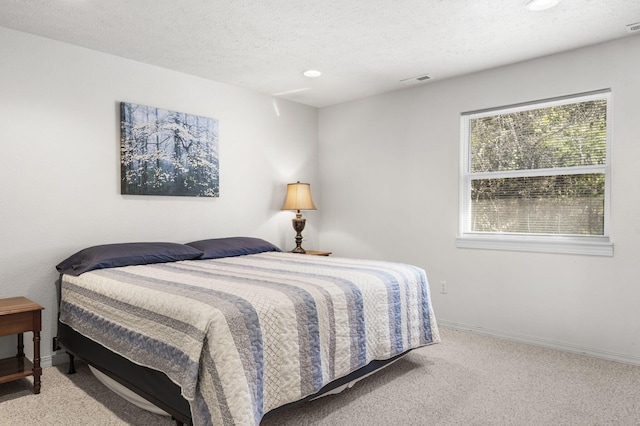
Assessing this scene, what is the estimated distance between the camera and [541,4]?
2.54m

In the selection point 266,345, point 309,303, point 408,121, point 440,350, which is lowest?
point 440,350

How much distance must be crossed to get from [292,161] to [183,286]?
2.80 meters

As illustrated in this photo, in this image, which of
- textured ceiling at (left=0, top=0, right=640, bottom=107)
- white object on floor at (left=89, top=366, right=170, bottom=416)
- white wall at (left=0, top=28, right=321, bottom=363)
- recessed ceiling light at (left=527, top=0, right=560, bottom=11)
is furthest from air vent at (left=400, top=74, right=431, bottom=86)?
white object on floor at (left=89, top=366, right=170, bottom=416)

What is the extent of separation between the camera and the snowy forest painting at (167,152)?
11.1 ft

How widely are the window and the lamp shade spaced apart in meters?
1.57

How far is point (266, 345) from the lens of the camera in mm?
1863

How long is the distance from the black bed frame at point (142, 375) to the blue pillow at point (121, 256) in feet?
1.37

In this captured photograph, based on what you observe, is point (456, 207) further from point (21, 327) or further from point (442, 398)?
point (21, 327)

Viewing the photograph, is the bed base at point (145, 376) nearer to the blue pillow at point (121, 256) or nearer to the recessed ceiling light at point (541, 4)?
the blue pillow at point (121, 256)

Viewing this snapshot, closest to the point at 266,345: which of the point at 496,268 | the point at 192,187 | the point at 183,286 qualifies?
the point at 183,286

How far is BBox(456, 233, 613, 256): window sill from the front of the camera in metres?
3.18

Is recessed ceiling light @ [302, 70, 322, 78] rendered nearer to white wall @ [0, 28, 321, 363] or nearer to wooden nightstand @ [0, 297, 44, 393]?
white wall @ [0, 28, 321, 363]

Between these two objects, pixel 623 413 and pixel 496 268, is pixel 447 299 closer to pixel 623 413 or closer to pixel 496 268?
pixel 496 268

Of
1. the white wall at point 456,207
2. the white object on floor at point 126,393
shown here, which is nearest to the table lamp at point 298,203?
the white wall at point 456,207
